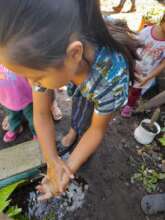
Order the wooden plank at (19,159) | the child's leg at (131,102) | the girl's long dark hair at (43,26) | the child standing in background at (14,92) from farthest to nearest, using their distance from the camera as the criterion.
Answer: the child's leg at (131,102) < the wooden plank at (19,159) < the child standing in background at (14,92) < the girl's long dark hair at (43,26)

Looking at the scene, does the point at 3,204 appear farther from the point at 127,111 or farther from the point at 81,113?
the point at 127,111

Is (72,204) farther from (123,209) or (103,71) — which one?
(103,71)

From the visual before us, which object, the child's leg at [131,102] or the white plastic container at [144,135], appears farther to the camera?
the child's leg at [131,102]

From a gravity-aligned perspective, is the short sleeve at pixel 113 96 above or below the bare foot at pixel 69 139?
above

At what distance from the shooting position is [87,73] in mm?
1627

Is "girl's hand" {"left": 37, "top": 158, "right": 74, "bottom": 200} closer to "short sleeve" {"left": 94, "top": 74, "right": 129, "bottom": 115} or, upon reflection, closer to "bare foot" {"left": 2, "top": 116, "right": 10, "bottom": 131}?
"short sleeve" {"left": 94, "top": 74, "right": 129, "bottom": 115}

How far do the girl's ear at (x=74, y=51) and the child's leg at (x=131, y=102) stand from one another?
1.90m

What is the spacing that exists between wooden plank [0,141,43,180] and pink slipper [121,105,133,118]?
3.53 ft

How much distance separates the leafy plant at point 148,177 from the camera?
2846mm

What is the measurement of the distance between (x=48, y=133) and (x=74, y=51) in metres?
0.94

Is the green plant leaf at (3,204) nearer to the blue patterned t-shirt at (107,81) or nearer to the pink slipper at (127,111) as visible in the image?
the blue patterned t-shirt at (107,81)

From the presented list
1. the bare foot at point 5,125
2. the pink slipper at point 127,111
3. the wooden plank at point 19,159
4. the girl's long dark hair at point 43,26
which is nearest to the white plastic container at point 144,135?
the pink slipper at point 127,111

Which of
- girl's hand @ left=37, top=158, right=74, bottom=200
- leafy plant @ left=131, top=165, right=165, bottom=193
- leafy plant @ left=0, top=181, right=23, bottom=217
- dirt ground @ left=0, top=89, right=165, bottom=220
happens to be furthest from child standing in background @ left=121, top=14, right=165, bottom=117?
leafy plant @ left=0, top=181, right=23, bottom=217

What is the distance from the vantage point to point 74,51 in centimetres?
128
